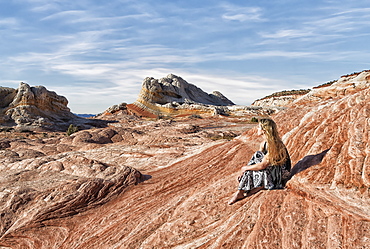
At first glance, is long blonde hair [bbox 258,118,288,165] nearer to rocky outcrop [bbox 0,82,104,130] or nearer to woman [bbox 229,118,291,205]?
woman [bbox 229,118,291,205]

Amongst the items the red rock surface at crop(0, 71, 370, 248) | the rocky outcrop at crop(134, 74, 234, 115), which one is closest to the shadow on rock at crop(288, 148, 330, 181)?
the red rock surface at crop(0, 71, 370, 248)

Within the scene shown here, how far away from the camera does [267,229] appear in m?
4.96

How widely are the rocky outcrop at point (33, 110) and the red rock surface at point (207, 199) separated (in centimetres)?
2922

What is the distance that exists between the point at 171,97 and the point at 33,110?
23.8 metres

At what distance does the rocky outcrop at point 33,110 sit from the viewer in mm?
36812

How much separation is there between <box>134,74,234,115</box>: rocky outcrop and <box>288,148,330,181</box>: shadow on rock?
3799 centimetres

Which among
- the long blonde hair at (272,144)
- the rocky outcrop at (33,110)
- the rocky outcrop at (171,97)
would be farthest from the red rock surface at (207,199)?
the rocky outcrop at (171,97)

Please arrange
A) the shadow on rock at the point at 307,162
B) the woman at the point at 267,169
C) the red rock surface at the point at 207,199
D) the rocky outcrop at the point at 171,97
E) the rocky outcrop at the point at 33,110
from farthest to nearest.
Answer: the rocky outcrop at the point at 171,97 < the rocky outcrop at the point at 33,110 < the shadow on rock at the point at 307,162 < the woman at the point at 267,169 < the red rock surface at the point at 207,199

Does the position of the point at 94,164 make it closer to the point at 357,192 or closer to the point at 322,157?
the point at 322,157

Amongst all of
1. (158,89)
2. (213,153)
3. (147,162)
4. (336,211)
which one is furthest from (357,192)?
(158,89)

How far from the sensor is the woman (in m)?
6.20

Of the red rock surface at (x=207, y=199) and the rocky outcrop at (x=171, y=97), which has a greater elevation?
the rocky outcrop at (x=171, y=97)

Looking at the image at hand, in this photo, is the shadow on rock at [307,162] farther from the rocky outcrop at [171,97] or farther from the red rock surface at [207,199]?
the rocky outcrop at [171,97]

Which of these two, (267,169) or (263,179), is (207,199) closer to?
Result: (263,179)
